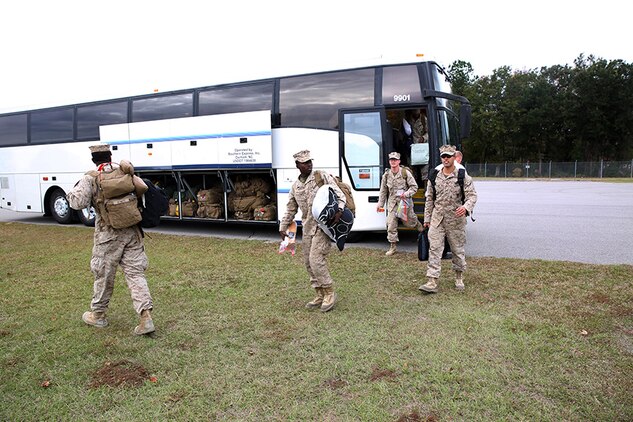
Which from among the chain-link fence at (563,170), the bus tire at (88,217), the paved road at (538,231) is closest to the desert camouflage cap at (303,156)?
the paved road at (538,231)

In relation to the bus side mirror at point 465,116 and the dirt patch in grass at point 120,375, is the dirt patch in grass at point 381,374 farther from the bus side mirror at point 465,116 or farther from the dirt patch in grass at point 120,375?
the bus side mirror at point 465,116

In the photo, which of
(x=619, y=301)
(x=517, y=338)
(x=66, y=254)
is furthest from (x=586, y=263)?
(x=66, y=254)

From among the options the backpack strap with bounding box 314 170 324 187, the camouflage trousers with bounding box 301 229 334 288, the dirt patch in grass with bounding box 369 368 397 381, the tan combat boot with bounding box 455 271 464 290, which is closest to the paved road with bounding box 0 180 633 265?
the tan combat boot with bounding box 455 271 464 290

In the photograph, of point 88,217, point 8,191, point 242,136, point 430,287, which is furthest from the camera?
point 8,191

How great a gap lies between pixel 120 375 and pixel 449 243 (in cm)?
410

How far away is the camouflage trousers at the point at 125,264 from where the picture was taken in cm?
464

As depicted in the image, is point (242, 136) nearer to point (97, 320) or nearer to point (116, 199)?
point (116, 199)

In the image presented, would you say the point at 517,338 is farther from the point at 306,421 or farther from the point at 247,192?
the point at 247,192

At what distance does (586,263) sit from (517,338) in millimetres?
3635

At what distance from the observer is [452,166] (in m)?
5.95

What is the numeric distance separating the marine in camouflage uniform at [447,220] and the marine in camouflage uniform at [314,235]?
1315 millimetres

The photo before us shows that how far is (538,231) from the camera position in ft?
34.1

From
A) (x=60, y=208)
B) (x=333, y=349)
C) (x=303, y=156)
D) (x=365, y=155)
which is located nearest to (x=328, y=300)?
(x=333, y=349)

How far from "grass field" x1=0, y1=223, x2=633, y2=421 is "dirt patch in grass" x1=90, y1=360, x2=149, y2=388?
0.02 metres
